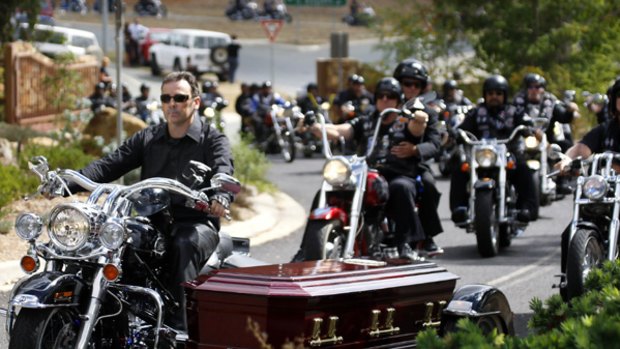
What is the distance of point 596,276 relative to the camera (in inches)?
267

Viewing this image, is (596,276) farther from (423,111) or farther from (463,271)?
(463,271)

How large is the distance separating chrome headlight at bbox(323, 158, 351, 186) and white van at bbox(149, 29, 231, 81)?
37.2m

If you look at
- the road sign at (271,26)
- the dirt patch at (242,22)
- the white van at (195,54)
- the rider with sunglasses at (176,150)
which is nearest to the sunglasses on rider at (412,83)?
the rider with sunglasses at (176,150)

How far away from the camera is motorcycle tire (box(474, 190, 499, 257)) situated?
13716 mm

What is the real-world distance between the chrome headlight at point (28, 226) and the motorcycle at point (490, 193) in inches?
283

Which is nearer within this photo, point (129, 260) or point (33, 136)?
point (129, 260)

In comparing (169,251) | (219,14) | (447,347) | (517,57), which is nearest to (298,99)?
(517,57)

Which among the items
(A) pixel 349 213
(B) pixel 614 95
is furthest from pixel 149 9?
(B) pixel 614 95

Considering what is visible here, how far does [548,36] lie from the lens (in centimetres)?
2911

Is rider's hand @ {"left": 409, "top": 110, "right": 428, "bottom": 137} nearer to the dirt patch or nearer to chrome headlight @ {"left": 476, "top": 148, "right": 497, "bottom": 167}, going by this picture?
chrome headlight @ {"left": 476, "top": 148, "right": 497, "bottom": 167}

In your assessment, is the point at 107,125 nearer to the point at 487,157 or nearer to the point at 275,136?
the point at 275,136

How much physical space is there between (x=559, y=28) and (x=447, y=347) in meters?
24.6

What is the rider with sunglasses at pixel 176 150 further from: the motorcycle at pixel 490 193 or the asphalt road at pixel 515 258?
the motorcycle at pixel 490 193

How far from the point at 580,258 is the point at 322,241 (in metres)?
1.87
